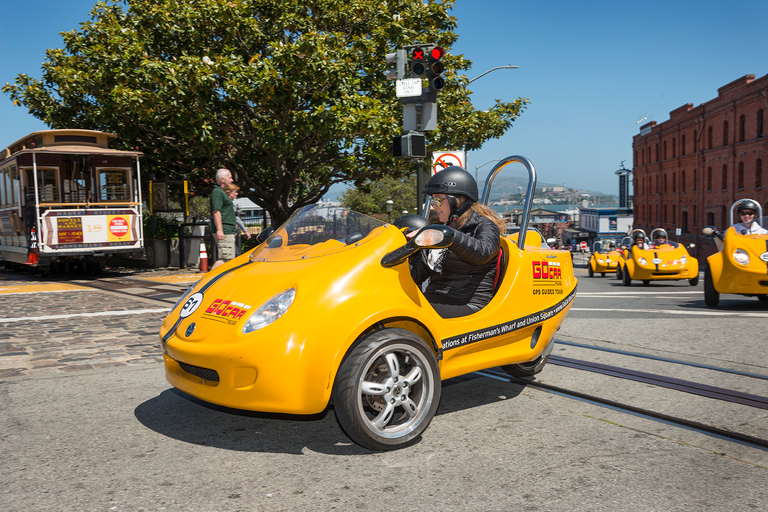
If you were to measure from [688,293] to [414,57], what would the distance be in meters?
6.92

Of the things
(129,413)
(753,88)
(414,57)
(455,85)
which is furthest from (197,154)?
(753,88)

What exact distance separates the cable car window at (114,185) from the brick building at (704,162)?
1532 inches

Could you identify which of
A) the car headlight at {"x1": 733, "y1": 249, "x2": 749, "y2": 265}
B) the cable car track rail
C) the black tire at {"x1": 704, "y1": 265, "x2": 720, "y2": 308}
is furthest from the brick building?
the cable car track rail

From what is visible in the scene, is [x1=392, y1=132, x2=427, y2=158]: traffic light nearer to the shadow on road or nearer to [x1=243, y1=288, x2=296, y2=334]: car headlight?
the shadow on road

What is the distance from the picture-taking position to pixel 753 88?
138ft

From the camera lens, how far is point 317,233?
3.96 metres

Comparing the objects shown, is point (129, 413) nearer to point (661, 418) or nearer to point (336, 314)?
point (336, 314)

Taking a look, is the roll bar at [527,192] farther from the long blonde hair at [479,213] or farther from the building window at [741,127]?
the building window at [741,127]

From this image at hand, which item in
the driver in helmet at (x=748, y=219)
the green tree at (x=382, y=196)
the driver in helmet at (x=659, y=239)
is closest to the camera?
the driver in helmet at (x=748, y=219)

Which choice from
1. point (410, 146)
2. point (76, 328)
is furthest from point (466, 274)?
point (410, 146)

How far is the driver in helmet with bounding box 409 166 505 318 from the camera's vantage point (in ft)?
12.8

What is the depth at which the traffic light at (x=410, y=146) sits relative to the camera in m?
9.66

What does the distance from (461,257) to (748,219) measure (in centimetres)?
757

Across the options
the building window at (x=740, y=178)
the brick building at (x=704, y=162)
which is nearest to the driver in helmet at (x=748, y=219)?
the brick building at (x=704, y=162)
